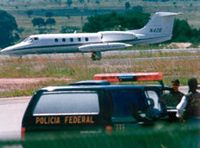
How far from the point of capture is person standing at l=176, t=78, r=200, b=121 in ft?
26.7

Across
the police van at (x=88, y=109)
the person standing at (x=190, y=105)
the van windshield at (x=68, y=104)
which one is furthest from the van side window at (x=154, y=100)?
the van windshield at (x=68, y=104)

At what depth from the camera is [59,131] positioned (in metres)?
7.37

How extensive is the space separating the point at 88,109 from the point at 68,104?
1.03ft

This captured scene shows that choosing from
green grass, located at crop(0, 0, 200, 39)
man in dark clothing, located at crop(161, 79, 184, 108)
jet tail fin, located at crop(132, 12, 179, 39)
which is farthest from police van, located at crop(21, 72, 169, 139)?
green grass, located at crop(0, 0, 200, 39)

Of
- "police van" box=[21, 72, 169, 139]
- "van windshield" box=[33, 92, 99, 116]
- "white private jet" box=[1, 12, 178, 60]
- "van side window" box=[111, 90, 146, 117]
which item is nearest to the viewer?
"police van" box=[21, 72, 169, 139]

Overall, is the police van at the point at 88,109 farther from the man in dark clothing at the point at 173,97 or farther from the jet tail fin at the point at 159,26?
the jet tail fin at the point at 159,26

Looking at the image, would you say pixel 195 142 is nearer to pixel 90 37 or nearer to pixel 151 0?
pixel 90 37

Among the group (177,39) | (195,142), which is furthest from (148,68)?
(177,39)

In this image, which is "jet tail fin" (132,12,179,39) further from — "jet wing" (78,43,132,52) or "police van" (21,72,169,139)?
"police van" (21,72,169,139)

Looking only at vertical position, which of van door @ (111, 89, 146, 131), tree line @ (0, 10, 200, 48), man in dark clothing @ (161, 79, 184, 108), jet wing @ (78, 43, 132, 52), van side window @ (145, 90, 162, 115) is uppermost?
van door @ (111, 89, 146, 131)

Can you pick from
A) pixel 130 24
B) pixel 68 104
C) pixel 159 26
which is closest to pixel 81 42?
pixel 159 26

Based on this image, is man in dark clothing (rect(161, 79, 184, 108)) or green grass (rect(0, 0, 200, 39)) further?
green grass (rect(0, 0, 200, 39))

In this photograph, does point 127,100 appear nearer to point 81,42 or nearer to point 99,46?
point 99,46

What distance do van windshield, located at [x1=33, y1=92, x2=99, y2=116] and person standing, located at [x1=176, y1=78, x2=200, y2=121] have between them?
1456 mm
